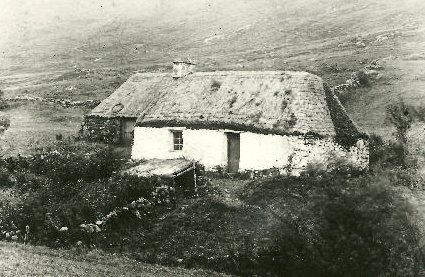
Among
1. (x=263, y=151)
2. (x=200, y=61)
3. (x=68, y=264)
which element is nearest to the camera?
(x=68, y=264)

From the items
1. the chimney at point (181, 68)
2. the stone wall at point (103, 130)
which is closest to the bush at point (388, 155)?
the chimney at point (181, 68)

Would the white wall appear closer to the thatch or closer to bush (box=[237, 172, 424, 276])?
the thatch

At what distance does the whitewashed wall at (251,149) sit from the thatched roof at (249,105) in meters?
0.39

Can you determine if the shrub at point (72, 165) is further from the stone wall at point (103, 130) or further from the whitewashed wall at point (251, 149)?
the stone wall at point (103, 130)

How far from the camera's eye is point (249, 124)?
Answer: 21.3 m

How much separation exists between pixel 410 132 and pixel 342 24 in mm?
38221

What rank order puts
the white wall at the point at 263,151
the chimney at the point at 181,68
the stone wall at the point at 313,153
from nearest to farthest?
the stone wall at the point at 313,153 → the white wall at the point at 263,151 → the chimney at the point at 181,68

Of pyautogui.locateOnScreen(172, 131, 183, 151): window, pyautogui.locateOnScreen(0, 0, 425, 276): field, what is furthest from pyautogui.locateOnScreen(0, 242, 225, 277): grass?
pyautogui.locateOnScreen(172, 131, 183, 151): window

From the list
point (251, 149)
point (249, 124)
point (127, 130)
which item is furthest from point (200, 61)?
point (251, 149)

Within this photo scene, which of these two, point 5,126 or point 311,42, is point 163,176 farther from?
point 311,42

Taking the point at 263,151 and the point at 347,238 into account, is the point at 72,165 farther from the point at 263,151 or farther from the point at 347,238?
the point at 347,238

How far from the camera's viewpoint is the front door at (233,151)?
21953mm

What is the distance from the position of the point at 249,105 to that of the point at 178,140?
386 cm

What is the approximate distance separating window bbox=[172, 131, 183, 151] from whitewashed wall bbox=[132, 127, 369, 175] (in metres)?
0.23
